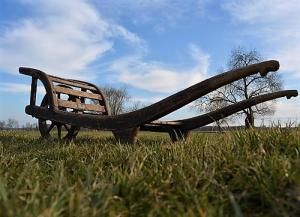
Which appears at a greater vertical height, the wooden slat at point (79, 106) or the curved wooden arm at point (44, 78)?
the curved wooden arm at point (44, 78)

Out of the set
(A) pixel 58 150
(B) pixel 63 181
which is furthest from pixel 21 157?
(B) pixel 63 181

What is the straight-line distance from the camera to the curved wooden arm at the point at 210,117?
6.21 m

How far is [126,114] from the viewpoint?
6.42 metres

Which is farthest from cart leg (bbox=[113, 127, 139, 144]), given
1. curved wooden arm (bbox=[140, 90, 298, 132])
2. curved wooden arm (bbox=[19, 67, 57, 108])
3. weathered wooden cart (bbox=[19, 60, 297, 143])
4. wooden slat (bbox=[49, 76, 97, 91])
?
wooden slat (bbox=[49, 76, 97, 91])

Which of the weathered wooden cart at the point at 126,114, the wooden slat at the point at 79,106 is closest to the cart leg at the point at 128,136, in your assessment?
the weathered wooden cart at the point at 126,114

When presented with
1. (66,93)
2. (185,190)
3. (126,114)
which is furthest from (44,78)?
(185,190)

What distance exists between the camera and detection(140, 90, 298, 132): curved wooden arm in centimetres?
621

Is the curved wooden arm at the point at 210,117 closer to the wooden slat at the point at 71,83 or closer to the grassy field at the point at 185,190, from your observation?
the wooden slat at the point at 71,83

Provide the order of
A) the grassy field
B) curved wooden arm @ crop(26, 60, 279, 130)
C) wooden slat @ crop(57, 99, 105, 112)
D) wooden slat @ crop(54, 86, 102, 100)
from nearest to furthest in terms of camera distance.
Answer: the grassy field
curved wooden arm @ crop(26, 60, 279, 130)
wooden slat @ crop(57, 99, 105, 112)
wooden slat @ crop(54, 86, 102, 100)

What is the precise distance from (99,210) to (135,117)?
429 centimetres

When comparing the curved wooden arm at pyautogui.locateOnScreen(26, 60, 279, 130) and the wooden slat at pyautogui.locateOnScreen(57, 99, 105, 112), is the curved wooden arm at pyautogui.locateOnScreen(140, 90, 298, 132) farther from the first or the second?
the wooden slat at pyautogui.locateOnScreen(57, 99, 105, 112)

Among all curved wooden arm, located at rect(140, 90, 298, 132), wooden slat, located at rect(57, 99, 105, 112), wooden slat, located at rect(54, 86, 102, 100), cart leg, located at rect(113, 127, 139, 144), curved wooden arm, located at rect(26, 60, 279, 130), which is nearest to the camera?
curved wooden arm, located at rect(26, 60, 279, 130)

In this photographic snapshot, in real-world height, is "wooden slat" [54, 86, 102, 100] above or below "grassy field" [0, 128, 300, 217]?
above

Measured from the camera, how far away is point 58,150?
16.6 ft
